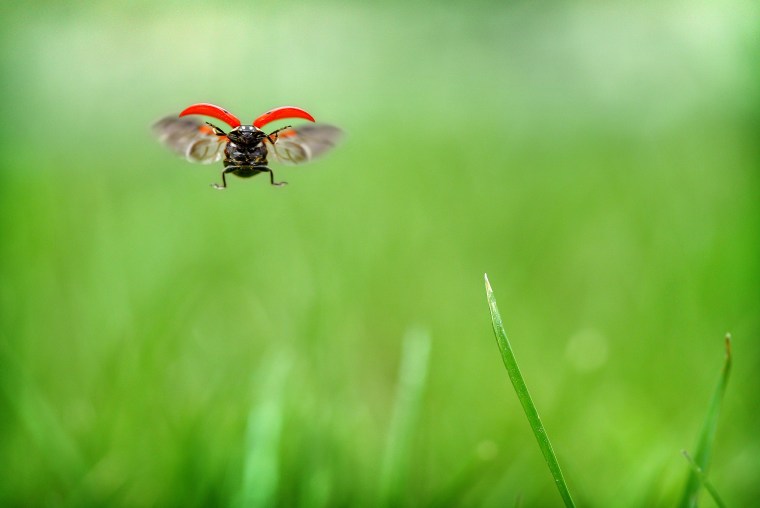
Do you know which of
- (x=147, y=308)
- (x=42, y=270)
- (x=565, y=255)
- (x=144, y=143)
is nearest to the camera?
(x=147, y=308)

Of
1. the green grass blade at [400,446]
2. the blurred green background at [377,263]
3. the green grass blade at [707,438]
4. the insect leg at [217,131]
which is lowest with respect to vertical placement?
the green grass blade at [707,438]

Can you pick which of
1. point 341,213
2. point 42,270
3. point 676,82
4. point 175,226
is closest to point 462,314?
point 341,213

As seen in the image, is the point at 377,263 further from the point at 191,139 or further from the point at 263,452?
the point at 191,139

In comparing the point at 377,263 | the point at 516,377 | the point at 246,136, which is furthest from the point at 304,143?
the point at 377,263

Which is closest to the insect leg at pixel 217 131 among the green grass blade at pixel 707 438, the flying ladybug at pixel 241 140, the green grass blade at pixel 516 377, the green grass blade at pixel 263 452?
the flying ladybug at pixel 241 140

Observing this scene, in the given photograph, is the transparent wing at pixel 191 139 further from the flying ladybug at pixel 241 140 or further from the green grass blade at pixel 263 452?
the green grass blade at pixel 263 452

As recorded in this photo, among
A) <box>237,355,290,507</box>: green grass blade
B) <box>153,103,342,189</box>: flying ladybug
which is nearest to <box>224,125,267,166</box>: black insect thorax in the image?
<box>153,103,342,189</box>: flying ladybug

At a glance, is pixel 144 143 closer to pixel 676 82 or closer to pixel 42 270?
pixel 42 270
